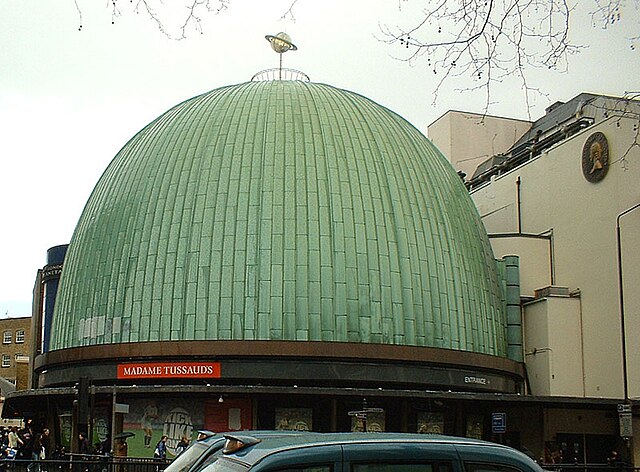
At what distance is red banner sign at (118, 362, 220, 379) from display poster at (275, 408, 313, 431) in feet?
7.46

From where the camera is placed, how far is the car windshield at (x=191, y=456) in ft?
24.4

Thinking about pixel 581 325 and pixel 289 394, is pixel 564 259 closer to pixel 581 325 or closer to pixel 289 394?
pixel 581 325

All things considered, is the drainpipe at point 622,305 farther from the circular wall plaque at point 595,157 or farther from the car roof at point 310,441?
the car roof at point 310,441

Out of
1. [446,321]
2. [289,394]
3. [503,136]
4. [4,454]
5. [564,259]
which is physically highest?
[503,136]

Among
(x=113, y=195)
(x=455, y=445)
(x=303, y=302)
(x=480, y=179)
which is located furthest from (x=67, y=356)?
(x=455, y=445)

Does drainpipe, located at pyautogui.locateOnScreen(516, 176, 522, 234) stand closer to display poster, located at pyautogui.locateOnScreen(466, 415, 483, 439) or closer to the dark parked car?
display poster, located at pyautogui.locateOnScreen(466, 415, 483, 439)

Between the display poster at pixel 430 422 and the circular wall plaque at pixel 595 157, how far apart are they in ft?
39.9

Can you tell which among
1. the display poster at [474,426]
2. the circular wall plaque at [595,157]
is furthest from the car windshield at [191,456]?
the circular wall plaque at [595,157]

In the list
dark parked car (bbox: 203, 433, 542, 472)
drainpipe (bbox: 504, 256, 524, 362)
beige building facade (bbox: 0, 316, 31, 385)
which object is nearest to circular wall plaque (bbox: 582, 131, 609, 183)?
drainpipe (bbox: 504, 256, 524, 362)

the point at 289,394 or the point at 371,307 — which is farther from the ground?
the point at 371,307

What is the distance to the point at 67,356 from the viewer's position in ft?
107

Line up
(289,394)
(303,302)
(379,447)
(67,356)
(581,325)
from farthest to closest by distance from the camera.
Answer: (581,325) → (67,356) → (303,302) → (289,394) → (379,447)

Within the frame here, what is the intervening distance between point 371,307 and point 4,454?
1274 centimetres

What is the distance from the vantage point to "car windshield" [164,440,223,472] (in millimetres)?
7449
